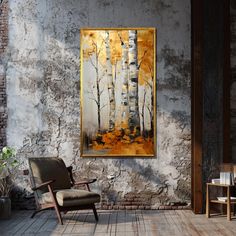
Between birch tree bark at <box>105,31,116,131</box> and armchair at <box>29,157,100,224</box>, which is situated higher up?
birch tree bark at <box>105,31,116,131</box>

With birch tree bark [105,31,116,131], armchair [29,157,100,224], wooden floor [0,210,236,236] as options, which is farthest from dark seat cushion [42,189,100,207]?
birch tree bark [105,31,116,131]

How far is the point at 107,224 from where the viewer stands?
7754 millimetres

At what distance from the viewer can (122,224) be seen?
7738 mm

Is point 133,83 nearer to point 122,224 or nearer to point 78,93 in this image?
point 78,93

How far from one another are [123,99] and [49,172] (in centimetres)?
191

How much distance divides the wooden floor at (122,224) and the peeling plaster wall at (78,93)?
0.59 metres

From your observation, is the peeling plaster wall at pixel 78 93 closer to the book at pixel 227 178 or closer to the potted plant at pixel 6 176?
the potted plant at pixel 6 176

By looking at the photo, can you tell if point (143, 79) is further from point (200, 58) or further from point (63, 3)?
point (63, 3)

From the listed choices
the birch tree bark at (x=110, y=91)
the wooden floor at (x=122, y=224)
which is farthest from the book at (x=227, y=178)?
the birch tree bark at (x=110, y=91)

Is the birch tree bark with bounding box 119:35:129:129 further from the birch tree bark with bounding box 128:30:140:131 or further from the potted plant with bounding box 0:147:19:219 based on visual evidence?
the potted plant with bounding box 0:147:19:219

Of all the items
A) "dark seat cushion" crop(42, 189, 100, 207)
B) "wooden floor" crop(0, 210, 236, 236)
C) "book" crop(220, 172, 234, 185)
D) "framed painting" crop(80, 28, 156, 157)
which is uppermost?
"framed painting" crop(80, 28, 156, 157)

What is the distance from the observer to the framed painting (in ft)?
30.4

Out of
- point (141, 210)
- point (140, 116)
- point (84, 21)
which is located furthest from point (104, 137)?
point (84, 21)

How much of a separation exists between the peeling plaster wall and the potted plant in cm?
25
